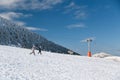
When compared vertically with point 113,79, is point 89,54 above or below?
above

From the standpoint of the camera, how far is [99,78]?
87.8 feet

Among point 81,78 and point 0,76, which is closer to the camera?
point 0,76

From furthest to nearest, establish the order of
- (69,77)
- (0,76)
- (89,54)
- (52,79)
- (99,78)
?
1. (89,54)
2. (99,78)
3. (69,77)
4. (52,79)
5. (0,76)

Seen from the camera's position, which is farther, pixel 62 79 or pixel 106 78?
pixel 106 78

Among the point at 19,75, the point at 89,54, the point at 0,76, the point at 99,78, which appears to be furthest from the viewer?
the point at 89,54

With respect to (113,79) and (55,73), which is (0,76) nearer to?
(55,73)

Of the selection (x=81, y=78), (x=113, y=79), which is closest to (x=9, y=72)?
(x=81, y=78)

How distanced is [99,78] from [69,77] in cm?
415

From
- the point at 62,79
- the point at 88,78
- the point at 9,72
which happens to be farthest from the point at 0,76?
the point at 88,78

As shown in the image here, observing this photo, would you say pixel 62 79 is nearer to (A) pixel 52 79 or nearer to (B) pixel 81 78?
(A) pixel 52 79

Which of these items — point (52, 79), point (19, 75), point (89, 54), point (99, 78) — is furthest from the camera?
point (89, 54)

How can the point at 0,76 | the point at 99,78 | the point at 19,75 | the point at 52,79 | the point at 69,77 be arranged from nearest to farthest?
the point at 0,76 < the point at 19,75 < the point at 52,79 < the point at 69,77 < the point at 99,78

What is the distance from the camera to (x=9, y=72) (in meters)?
20.9

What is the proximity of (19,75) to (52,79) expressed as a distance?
310cm
